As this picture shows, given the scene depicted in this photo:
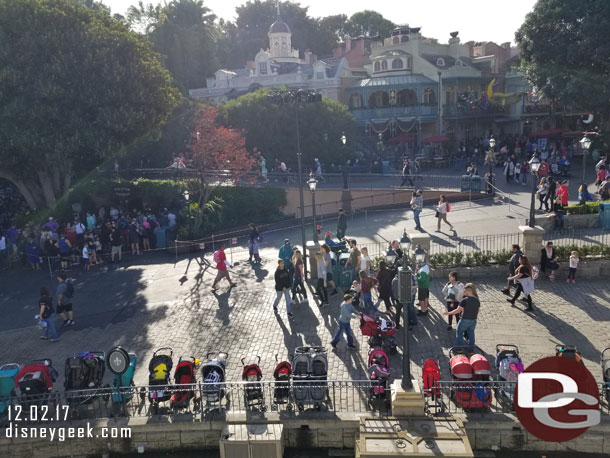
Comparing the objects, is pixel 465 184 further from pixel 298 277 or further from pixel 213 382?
pixel 213 382

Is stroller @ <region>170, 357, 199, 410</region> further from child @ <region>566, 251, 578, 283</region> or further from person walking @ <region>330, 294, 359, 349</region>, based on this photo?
child @ <region>566, 251, 578, 283</region>

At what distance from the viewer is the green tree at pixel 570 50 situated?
30.7m

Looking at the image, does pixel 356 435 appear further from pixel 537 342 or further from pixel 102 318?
pixel 102 318

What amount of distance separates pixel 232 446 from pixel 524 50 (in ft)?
108

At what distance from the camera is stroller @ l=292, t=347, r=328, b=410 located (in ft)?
31.8

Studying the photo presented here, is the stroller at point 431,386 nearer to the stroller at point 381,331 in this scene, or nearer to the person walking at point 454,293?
the stroller at point 381,331

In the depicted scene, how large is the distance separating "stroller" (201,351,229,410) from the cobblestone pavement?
1.21 meters

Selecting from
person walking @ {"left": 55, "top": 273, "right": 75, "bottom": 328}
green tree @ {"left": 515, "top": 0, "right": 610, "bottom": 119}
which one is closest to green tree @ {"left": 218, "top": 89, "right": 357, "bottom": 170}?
green tree @ {"left": 515, "top": 0, "right": 610, "bottom": 119}

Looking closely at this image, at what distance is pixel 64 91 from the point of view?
75.0 ft

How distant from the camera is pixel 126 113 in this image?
80.3 ft

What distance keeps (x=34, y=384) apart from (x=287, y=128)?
25.6 meters

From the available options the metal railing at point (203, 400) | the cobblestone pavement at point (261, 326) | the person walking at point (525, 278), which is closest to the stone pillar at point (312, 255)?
the cobblestone pavement at point (261, 326)

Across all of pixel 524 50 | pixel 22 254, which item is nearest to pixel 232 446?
pixel 22 254

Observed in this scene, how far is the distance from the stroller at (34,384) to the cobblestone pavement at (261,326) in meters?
1.81
